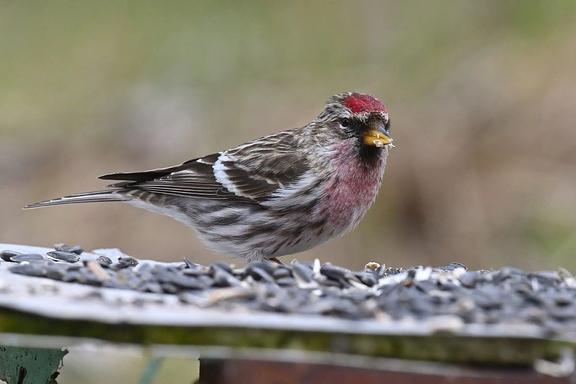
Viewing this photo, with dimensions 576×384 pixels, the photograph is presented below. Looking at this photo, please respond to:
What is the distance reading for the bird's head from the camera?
16.8 feet

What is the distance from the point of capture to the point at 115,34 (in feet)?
37.0

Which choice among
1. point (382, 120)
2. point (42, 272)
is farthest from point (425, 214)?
point (42, 272)

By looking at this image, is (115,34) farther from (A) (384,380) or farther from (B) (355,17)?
(A) (384,380)

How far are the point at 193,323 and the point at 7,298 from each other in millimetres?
473

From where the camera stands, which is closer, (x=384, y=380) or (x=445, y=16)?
(x=384, y=380)

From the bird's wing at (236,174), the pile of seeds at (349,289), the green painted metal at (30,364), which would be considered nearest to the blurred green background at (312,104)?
the bird's wing at (236,174)

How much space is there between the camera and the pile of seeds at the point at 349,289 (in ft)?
8.56

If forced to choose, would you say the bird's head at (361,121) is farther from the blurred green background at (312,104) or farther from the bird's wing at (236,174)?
the blurred green background at (312,104)

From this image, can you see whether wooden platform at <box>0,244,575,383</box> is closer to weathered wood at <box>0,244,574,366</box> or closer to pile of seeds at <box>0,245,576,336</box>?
weathered wood at <box>0,244,574,366</box>

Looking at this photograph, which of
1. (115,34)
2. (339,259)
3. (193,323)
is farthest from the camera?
(115,34)

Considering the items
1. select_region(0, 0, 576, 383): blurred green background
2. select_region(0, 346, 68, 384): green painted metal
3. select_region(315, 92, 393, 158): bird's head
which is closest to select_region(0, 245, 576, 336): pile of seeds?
select_region(0, 346, 68, 384): green painted metal

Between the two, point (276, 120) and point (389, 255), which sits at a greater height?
point (276, 120)

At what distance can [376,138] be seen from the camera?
16.7 ft

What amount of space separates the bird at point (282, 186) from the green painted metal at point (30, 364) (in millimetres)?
1732
